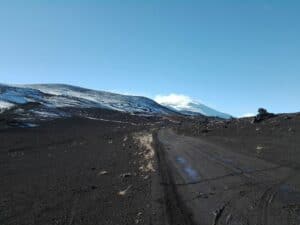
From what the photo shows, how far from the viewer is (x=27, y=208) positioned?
1764cm

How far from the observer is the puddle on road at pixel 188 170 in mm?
21997

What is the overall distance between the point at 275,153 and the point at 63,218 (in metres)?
16.3

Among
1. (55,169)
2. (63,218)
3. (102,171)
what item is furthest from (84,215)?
(55,169)

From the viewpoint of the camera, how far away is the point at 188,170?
2459 centimetres

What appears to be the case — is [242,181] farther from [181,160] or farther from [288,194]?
[181,160]

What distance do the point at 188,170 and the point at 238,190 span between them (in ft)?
23.0

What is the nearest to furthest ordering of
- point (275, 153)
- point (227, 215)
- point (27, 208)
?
point (227, 215)
point (27, 208)
point (275, 153)

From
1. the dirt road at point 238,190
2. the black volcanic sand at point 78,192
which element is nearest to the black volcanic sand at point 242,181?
the dirt road at point 238,190

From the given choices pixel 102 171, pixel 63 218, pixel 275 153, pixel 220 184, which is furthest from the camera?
pixel 275 153

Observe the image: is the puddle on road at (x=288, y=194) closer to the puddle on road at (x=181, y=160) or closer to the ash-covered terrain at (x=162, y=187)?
the ash-covered terrain at (x=162, y=187)

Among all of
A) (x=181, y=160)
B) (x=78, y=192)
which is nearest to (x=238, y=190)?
(x=78, y=192)

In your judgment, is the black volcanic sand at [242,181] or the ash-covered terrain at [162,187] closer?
the black volcanic sand at [242,181]

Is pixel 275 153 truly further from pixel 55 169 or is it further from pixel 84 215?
pixel 84 215

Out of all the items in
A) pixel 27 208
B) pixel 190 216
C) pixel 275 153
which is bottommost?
pixel 27 208
